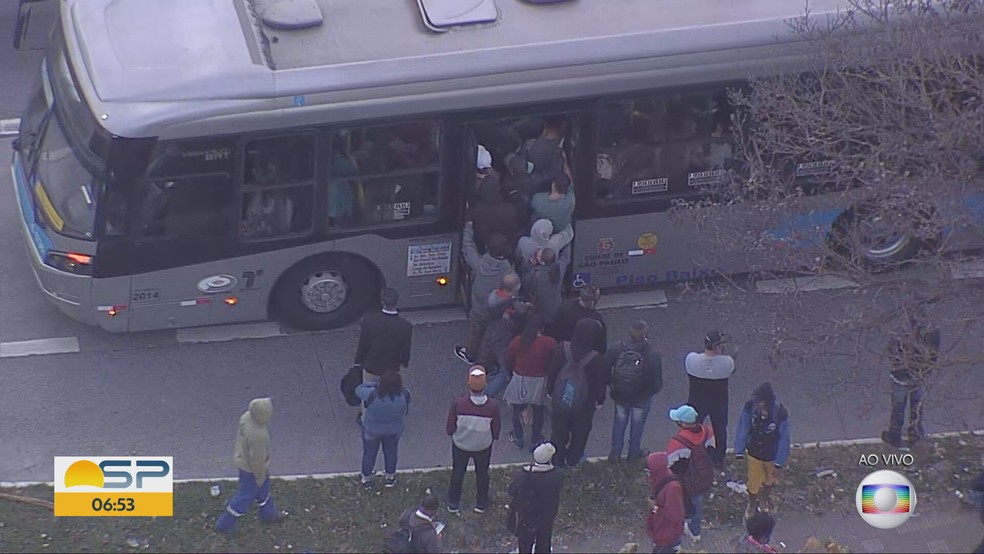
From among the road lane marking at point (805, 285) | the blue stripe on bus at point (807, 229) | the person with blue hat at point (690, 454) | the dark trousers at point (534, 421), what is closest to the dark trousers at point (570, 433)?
the dark trousers at point (534, 421)

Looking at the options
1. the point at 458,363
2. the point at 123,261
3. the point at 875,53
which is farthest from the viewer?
the point at 458,363

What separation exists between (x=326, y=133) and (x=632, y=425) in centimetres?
373

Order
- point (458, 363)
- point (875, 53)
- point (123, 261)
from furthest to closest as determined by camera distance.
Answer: point (458, 363) → point (123, 261) → point (875, 53)

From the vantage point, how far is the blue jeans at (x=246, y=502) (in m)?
11.0

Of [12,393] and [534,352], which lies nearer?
[534,352]

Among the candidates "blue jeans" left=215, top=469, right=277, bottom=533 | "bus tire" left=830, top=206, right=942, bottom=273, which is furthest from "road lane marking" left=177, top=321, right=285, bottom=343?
"bus tire" left=830, top=206, right=942, bottom=273

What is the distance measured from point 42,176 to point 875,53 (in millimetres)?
7471

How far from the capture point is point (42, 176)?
12961 mm

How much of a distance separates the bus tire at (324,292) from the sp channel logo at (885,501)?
4942mm

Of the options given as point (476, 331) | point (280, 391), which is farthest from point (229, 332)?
point (476, 331)

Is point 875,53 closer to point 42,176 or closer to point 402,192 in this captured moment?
point 402,192

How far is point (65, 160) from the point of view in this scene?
1270 centimetres

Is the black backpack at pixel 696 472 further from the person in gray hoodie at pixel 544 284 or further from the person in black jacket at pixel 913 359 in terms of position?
the person in gray hoodie at pixel 544 284

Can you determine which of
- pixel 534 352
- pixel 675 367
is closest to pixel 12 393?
pixel 534 352
